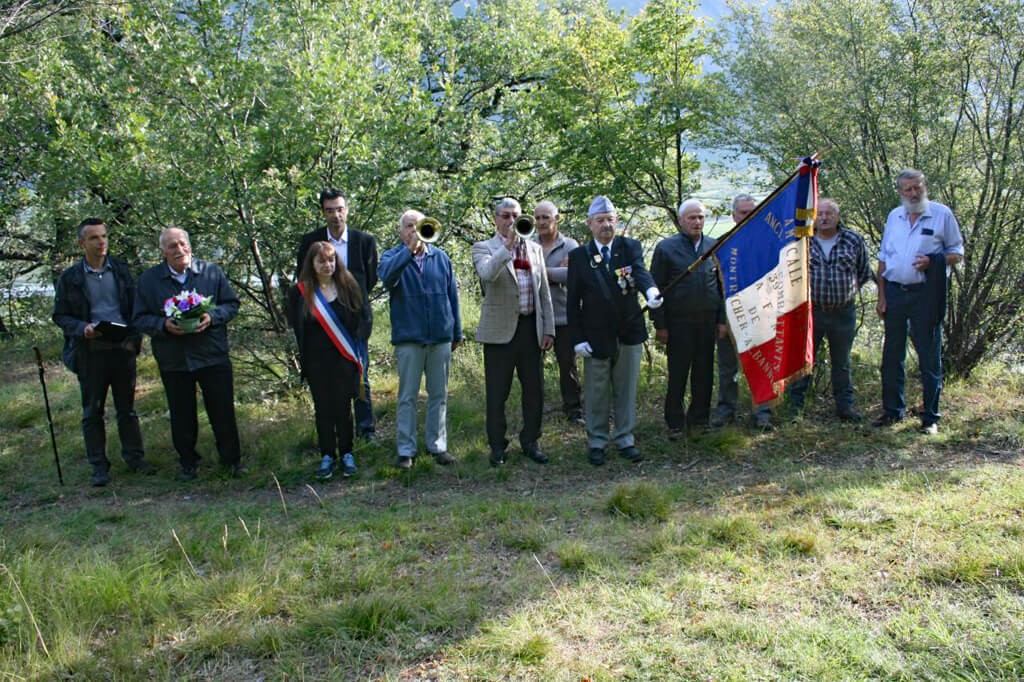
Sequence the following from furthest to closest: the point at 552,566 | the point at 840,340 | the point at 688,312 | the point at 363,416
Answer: the point at 363,416, the point at 840,340, the point at 688,312, the point at 552,566

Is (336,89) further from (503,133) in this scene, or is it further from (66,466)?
(66,466)

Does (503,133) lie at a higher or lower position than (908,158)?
higher

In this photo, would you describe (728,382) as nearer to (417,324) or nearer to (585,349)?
(585,349)

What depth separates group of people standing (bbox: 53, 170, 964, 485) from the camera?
239 inches

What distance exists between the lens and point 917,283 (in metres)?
6.34

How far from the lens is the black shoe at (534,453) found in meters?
6.26

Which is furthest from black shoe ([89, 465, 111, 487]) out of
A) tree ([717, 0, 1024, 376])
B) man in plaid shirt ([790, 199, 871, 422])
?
tree ([717, 0, 1024, 376])

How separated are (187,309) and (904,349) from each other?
19.2 ft

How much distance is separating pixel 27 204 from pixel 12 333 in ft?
11.1

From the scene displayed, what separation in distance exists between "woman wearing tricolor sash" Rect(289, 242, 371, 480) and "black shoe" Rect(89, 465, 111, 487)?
1808mm

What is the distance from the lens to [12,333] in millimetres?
12250

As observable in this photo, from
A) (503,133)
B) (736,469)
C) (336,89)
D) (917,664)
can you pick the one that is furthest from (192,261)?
(917,664)

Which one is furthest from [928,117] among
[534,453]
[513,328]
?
[534,453]

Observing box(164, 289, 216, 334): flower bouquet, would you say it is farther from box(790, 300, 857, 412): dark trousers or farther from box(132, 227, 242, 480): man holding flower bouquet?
box(790, 300, 857, 412): dark trousers
